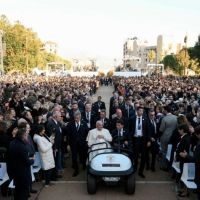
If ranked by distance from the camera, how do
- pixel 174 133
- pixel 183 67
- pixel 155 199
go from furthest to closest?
pixel 183 67 → pixel 174 133 → pixel 155 199

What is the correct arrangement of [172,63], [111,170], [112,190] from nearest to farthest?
[111,170] < [112,190] < [172,63]

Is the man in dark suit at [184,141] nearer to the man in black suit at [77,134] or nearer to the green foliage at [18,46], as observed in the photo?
the man in black suit at [77,134]

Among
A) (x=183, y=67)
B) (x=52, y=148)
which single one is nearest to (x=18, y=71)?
(x=183, y=67)

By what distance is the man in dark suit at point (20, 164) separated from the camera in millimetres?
7277

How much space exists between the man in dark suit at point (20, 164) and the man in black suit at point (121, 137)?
351 cm

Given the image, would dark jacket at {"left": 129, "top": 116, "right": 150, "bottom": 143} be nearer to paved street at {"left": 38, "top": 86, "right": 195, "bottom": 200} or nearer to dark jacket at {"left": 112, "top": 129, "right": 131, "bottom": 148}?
dark jacket at {"left": 112, "top": 129, "right": 131, "bottom": 148}

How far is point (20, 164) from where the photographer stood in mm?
7332

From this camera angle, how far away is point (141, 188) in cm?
995

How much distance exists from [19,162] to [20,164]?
0.04 meters

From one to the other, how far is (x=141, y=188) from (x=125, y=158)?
1003 mm

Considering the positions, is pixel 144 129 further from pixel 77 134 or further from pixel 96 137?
pixel 77 134

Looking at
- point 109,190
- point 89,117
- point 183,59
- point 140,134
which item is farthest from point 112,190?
point 183,59

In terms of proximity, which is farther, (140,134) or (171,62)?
(171,62)

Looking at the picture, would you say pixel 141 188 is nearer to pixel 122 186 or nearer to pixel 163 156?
pixel 122 186
